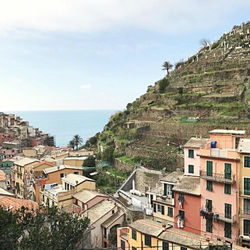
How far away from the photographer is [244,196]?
19.2m

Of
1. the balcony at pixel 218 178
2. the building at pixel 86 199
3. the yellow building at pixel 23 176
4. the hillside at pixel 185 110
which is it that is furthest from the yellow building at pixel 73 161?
the balcony at pixel 218 178

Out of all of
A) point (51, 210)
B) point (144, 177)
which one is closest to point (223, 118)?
point (144, 177)

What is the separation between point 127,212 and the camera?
2608 cm

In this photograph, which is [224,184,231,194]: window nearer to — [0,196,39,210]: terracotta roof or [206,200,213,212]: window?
[206,200,213,212]: window

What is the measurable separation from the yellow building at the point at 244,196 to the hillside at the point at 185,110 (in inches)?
491

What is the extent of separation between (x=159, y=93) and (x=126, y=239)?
3563cm

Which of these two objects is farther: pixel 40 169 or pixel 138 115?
pixel 138 115

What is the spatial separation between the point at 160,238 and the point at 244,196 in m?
6.29

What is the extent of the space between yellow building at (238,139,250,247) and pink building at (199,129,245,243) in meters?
0.26

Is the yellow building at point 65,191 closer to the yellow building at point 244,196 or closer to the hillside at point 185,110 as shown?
the hillside at point 185,110

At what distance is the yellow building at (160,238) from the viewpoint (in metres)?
17.9

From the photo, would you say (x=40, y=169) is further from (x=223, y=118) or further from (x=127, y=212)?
(x=223, y=118)

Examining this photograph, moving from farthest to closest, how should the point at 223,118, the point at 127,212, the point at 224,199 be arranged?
the point at 223,118, the point at 127,212, the point at 224,199

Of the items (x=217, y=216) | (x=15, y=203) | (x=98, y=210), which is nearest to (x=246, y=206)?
(x=217, y=216)
